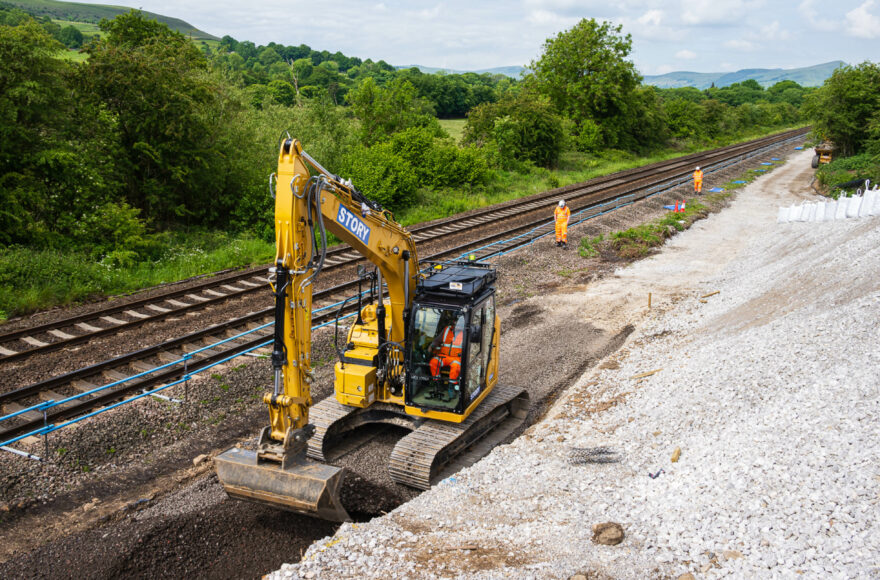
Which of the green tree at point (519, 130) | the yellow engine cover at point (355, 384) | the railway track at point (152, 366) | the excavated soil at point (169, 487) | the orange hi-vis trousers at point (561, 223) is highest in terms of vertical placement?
the green tree at point (519, 130)

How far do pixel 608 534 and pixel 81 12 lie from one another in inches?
7901

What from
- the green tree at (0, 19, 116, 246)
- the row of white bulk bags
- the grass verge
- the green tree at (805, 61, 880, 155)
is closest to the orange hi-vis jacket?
the green tree at (0, 19, 116, 246)

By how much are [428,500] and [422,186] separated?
82.8ft

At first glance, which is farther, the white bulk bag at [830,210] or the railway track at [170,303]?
the white bulk bag at [830,210]

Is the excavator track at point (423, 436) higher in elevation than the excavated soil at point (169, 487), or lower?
higher

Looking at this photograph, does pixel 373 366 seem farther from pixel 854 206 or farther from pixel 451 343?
pixel 854 206

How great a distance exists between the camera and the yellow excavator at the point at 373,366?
704 cm

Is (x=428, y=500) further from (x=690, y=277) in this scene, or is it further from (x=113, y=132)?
(x=113, y=132)

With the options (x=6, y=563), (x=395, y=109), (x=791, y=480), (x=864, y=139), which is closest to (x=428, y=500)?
(x=791, y=480)

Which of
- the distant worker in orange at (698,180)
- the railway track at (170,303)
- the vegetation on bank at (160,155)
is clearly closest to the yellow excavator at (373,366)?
the railway track at (170,303)

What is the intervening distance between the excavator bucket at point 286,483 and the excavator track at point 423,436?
5.18 ft

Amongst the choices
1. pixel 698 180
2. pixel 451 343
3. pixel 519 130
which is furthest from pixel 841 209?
pixel 519 130

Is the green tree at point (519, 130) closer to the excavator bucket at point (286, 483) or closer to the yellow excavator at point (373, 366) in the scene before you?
the yellow excavator at point (373, 366)

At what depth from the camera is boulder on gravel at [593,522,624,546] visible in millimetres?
6534
